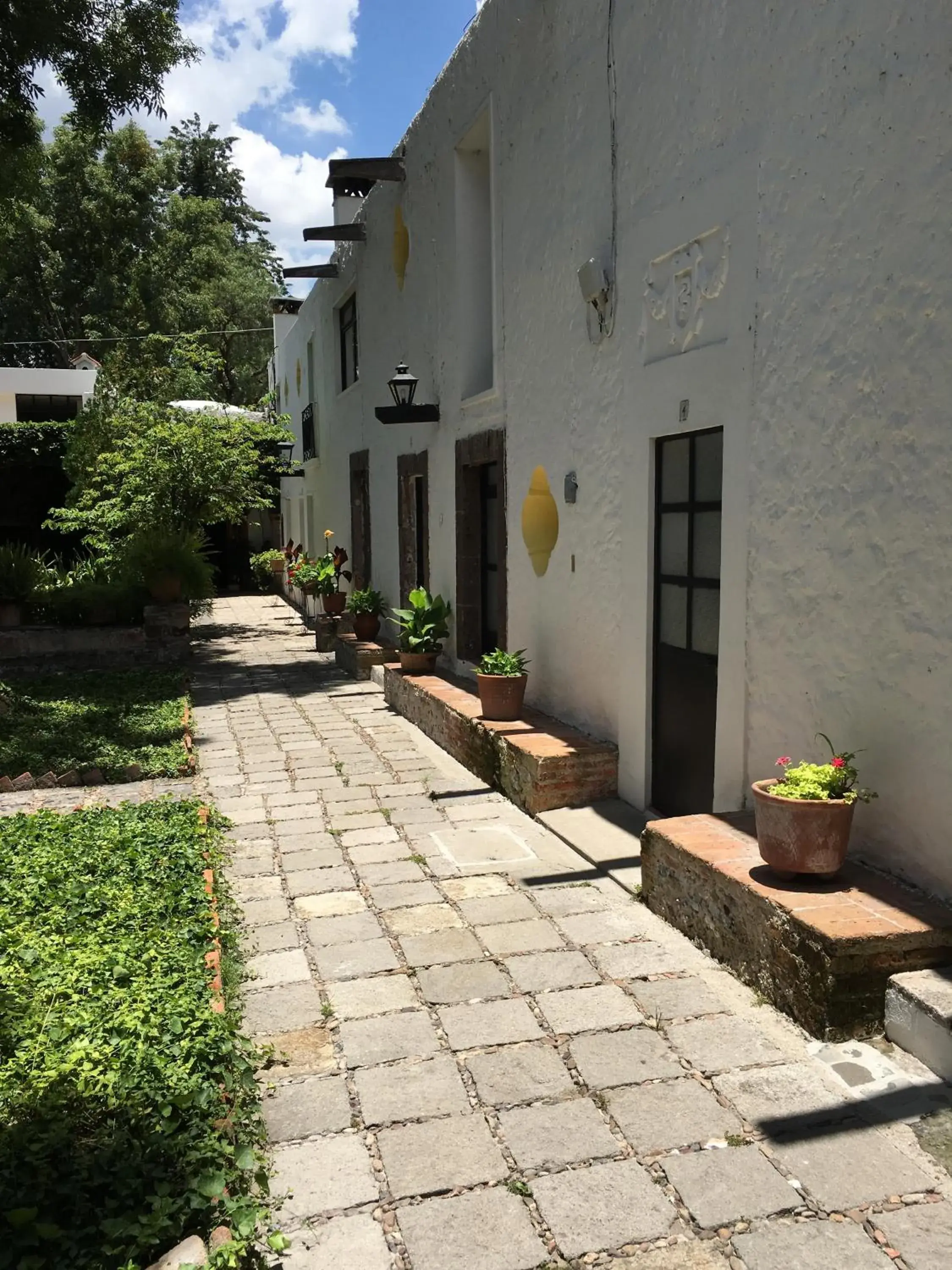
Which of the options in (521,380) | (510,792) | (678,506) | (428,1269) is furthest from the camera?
(521,380)

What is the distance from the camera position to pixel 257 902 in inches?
182

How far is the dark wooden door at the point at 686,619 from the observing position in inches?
193

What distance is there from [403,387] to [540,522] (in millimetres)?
3030

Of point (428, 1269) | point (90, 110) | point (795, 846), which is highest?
point (90, 110)

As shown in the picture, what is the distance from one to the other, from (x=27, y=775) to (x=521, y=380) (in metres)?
4.41

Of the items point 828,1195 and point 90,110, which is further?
point 90,110

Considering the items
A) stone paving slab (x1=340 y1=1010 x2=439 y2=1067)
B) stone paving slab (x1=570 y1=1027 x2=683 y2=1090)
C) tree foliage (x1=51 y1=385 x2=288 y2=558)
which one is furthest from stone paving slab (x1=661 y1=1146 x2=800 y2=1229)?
tree foliage (x1=51 y1=385 x2=288 y2=558)

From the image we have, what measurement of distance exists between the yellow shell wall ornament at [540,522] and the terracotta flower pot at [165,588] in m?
6.54

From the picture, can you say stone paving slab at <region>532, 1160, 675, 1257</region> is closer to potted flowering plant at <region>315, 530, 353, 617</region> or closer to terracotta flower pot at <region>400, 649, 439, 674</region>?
terracotta flower pot at <region>400, 649, 439, 674</region>

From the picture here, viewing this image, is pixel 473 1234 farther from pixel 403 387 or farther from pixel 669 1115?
pixel 403 387

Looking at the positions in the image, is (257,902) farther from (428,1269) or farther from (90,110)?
(90,110)

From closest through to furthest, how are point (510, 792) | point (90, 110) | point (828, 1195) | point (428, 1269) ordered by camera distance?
point (428, 1269)
point (828, 1195)
point (510, 792)
point (90, 110)

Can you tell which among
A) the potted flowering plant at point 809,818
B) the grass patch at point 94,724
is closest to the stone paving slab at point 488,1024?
the potted flowering plant at point 809,818

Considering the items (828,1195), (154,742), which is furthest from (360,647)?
(828,1195)
